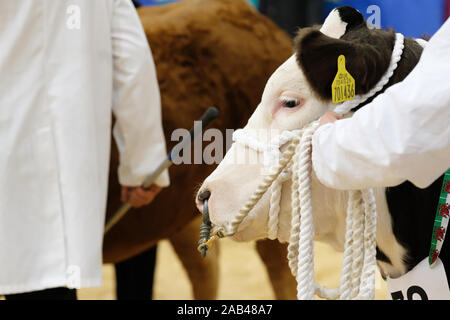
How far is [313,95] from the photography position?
1220mm

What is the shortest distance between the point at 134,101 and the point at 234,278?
1.79 m

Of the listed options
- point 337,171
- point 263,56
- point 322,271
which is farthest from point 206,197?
point 322,271

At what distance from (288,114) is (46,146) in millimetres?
718

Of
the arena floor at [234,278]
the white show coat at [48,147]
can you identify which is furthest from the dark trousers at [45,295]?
the arena floor at [234,278]

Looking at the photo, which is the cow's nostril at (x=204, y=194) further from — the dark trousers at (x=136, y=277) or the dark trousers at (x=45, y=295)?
the dark trousers at (x=136, y=277)

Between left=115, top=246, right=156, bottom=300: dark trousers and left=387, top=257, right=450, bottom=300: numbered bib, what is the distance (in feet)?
4.77

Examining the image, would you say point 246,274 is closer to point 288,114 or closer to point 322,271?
point 322,271

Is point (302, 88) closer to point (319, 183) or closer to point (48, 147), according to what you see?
point (319, 183)

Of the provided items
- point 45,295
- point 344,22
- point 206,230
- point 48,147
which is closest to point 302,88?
point 344,22

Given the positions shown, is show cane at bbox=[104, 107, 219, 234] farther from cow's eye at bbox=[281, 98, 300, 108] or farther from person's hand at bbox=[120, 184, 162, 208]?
cow's eye at bbox=[281, 98, 300, 108]

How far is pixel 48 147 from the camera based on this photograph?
1.74 m

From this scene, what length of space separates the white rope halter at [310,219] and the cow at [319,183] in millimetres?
26

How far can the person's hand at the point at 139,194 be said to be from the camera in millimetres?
2160
